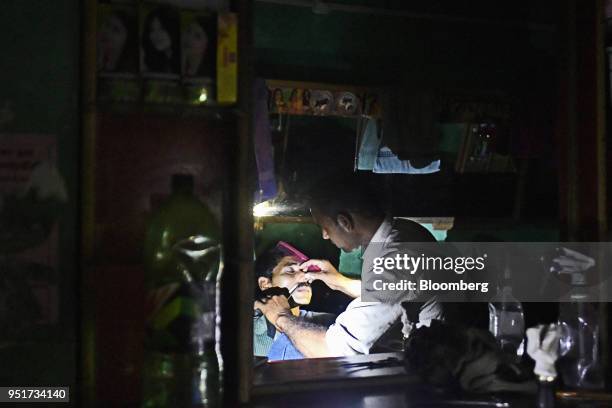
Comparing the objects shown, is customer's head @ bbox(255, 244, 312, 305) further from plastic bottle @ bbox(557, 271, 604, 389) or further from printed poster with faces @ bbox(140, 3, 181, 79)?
printed poster with faces @ bbox(140, 3, 181, 79)

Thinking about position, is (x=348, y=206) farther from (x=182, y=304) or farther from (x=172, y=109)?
(x=182, y=304)

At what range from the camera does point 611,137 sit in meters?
1.56

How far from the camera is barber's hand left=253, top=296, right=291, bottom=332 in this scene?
3.18 meters

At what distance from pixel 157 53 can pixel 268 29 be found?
1.22 meters

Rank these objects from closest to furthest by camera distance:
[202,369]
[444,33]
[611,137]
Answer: [202,369] → [611,137] → [444,33]

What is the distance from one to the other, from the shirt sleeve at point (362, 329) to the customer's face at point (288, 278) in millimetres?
371

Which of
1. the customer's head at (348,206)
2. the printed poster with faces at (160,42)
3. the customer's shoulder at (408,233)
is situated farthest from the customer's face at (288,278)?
the printed poster with faces at (160,42)

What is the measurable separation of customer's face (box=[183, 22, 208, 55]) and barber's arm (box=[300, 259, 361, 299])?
6.75 ft

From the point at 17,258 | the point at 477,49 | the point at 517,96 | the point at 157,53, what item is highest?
the point at 477,49

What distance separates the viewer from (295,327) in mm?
3127

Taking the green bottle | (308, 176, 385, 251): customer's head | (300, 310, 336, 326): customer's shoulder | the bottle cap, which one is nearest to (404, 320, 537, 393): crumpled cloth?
the green bottle

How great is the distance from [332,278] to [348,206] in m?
0.48

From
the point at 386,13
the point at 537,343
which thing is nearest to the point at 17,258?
the point at 537,343

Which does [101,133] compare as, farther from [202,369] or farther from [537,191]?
[537,191]
